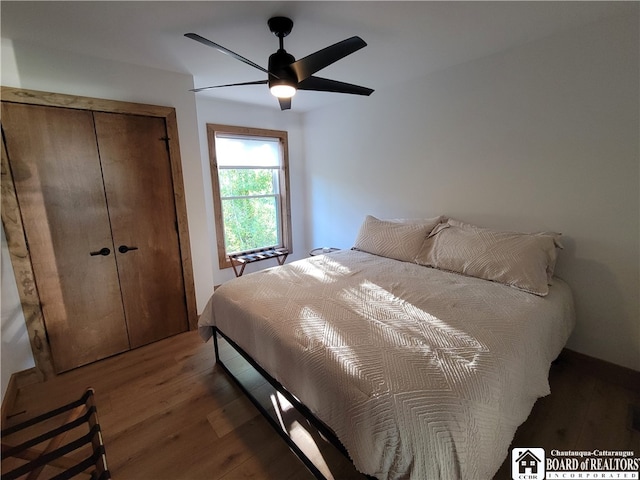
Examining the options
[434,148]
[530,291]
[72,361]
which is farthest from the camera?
[434,148]

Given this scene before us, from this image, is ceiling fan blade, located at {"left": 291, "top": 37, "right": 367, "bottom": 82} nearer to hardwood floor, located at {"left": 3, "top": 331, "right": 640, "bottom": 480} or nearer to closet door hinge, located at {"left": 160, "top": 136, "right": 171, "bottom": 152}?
closet door hinge, located at {"left": 160, "top": 136, "right": 171, "bottom": 152}

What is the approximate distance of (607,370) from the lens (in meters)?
2.03

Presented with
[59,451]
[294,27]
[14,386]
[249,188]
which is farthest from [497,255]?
[14,386]

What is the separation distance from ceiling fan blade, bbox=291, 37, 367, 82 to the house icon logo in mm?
2227

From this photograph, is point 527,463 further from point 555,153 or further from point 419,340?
point 555,153

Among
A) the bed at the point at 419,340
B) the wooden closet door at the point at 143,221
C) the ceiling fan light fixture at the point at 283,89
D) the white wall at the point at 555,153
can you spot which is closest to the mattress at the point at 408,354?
the bed at the point at 419,340

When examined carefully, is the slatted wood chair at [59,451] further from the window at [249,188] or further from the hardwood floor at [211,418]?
the window at [249,188]

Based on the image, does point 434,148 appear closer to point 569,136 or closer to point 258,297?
point 569,136

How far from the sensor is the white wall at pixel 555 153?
1.83 meters

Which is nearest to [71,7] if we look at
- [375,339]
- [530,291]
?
[375,339]

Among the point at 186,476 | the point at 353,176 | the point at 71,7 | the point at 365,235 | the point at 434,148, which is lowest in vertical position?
the point at 186,476

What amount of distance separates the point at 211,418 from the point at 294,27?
8.30 ft

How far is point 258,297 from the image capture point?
187 centimetres

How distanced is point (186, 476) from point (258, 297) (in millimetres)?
961
